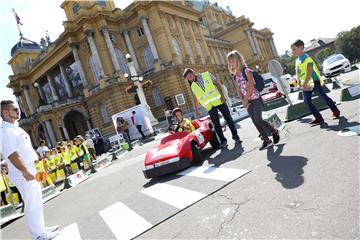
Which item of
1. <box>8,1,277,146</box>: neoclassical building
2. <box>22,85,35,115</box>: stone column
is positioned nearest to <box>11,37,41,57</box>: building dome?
<box>22,85,35,115</box>: stone column

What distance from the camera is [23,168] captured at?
4.39 metres

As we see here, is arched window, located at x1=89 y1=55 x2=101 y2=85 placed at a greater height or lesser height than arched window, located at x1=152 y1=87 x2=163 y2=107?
greater

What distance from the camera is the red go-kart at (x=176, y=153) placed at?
640 cm

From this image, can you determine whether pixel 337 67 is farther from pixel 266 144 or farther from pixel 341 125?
pixel 266 144

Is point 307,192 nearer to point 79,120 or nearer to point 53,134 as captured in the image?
point 53,134

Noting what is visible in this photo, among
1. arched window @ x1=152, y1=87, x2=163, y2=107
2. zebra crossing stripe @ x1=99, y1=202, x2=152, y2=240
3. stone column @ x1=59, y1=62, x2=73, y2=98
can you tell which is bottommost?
zebra crossing stripe @ x1=99, y1=202, x2=152, y2=240

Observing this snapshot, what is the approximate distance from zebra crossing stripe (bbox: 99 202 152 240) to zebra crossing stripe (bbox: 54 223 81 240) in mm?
435

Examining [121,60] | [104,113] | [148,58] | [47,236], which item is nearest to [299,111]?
[47,236]

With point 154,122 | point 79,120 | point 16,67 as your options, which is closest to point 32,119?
point 79,120

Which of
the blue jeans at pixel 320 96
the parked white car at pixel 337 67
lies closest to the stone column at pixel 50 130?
the parked white car at pixel 337 67

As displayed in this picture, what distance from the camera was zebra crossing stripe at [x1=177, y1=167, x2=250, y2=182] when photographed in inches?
193

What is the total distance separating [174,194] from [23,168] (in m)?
2.25

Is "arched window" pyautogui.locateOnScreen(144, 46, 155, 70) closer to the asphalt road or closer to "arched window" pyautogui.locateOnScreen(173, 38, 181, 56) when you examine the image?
"arched window" pyautogui.locateOnScreen(173, 38, 181, 56)

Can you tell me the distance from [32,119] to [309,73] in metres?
53.6
